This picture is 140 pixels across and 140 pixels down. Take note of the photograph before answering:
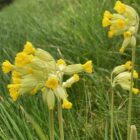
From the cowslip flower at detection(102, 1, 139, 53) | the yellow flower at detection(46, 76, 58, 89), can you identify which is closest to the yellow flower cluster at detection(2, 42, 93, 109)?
the yellow flower at detection(46, 76, 58, 89)

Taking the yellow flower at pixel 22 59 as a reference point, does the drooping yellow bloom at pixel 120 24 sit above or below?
above

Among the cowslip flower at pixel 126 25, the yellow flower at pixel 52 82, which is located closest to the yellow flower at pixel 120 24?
the cowslip flower at pixel 126 25

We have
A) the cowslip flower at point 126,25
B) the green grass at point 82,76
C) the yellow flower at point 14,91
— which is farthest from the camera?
the green grass at point 82,76

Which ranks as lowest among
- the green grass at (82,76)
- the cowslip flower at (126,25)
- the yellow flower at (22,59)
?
the green grass at (82,76)

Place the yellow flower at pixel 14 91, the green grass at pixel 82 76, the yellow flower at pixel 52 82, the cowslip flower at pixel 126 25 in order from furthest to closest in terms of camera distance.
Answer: the green grass at pixel 82 76, the cowslip flower at pixel 126 25, the yellow flower at pixel 14 91, the yellow flower at pixel 52 82

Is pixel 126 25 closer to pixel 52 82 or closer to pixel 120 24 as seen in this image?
pixel 120 24

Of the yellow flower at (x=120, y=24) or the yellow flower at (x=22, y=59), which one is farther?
the yellow flower at (x=120, y=24)

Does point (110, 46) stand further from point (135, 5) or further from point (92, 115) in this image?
point (92, 115)

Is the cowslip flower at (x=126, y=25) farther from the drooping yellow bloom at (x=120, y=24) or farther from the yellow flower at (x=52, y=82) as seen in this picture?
the yellow flower at (x=52, y=82)

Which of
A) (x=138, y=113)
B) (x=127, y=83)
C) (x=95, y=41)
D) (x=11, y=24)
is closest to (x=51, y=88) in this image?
(x=127, y=83)
